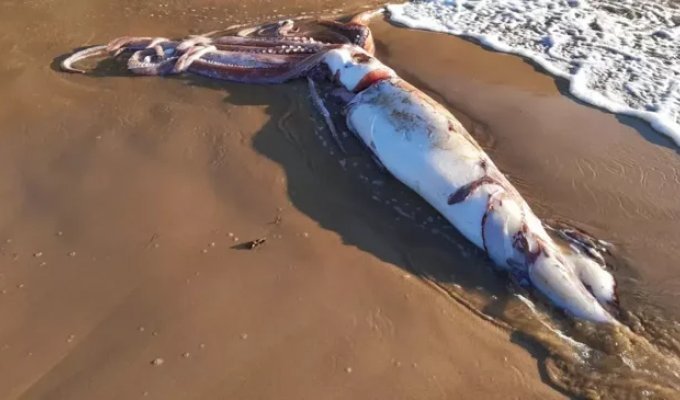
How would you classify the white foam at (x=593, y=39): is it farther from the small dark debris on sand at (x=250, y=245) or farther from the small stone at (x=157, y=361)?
the small stone at (x=157, y=361)

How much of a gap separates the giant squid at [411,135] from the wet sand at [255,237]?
0.51 ft

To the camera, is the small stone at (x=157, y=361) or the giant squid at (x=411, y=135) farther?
the giant squid at (x=411, y=135)

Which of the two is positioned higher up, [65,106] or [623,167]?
[65,106]

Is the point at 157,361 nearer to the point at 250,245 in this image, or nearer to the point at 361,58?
the point at 250,245

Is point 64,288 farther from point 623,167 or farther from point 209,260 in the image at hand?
point 623,167

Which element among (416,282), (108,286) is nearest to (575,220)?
(416,282)

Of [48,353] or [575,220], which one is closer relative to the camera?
[48,353]

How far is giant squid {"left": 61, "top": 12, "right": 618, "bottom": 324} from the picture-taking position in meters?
3.87

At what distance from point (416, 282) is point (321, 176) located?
112cm

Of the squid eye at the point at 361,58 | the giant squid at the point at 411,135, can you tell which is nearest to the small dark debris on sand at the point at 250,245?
the giant squid at the point at 411,135

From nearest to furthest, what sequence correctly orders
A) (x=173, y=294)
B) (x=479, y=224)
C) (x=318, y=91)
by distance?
(x=173, y=294)
(x=479, y=224)
(x=318, y=91)

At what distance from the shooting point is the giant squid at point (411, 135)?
12.7 ft

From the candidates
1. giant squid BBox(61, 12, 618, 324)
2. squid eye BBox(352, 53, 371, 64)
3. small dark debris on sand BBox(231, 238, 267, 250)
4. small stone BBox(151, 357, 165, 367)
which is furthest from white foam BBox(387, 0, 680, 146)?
small stone BBox(151, 357, 165, 367)

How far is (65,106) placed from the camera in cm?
526
